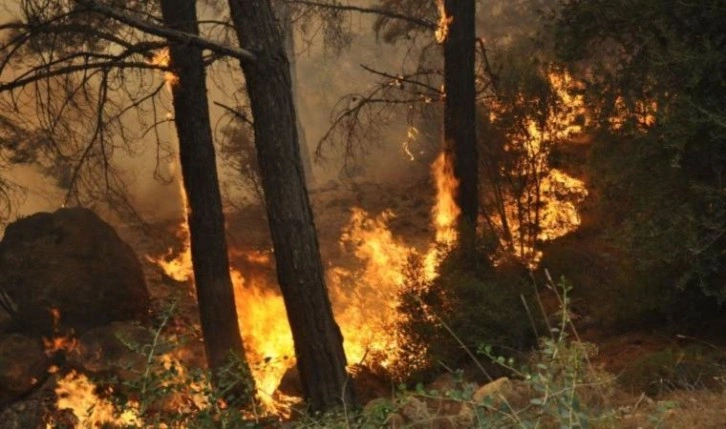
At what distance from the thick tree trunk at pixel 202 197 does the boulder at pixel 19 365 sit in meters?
2.76

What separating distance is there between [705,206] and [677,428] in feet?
13.7

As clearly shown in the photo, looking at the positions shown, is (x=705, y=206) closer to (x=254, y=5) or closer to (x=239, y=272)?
(x=254, y=5)

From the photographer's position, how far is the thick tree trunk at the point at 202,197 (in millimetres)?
8258

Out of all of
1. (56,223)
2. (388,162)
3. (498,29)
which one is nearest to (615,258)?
(56,223)

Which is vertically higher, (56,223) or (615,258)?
A: (56,223)

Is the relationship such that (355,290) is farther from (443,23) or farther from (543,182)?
(443,23)

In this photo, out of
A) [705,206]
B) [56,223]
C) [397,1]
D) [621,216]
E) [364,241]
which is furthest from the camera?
[364,241]

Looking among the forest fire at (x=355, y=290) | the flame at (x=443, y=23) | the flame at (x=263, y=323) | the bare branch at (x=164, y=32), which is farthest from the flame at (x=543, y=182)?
the bare branch at (x=164, y=32)

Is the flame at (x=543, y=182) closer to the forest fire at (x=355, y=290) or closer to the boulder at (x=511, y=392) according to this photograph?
the forest fire at (x=355, y=290)

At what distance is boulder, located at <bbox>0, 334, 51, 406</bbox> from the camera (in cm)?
939

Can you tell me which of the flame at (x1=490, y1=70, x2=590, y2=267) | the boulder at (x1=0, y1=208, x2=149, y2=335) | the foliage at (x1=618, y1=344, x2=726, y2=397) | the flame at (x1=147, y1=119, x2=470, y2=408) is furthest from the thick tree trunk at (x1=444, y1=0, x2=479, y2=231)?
the boulder at (x1=0, y1=208, x2=149, y2=335)

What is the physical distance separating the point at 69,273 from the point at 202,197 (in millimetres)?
3570

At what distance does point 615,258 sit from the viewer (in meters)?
11.2

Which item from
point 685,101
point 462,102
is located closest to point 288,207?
point 685,101
